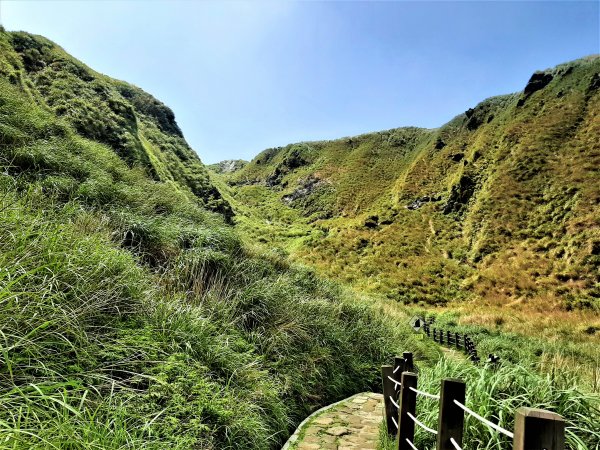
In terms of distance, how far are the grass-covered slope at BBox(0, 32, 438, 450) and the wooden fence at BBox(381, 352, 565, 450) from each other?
1.56 m

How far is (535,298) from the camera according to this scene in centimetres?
2602

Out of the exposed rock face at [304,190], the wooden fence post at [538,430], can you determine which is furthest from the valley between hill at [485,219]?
the wooden fence post at [538,430]

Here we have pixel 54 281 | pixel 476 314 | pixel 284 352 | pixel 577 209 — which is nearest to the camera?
pixel 54 281

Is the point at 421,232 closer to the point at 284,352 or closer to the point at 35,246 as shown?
the point at 284,352

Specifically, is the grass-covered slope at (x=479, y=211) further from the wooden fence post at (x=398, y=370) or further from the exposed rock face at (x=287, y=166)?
the wooden fence post at (x=398, y=370)

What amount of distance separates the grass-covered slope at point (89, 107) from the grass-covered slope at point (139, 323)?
3914mm

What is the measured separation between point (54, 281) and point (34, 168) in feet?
17.4

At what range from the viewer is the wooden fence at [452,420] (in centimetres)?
152

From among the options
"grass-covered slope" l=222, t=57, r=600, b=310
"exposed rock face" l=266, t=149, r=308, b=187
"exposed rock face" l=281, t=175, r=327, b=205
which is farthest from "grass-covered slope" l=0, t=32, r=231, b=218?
"exposed rock face" l=266, t=149, r=308, b=187

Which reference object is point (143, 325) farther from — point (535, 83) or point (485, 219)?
point (535, 83)

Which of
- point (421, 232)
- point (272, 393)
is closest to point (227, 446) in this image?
point (272, 393)

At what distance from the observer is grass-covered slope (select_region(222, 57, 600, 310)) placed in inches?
1137

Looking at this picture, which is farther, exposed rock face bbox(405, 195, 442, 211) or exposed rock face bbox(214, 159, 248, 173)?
exposed rock face bbox(214, 159, 248, 173)

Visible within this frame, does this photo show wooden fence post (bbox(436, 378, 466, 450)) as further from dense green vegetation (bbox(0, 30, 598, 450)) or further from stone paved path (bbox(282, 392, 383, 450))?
stone paved path (bbox(282, 392, 383, 450))
